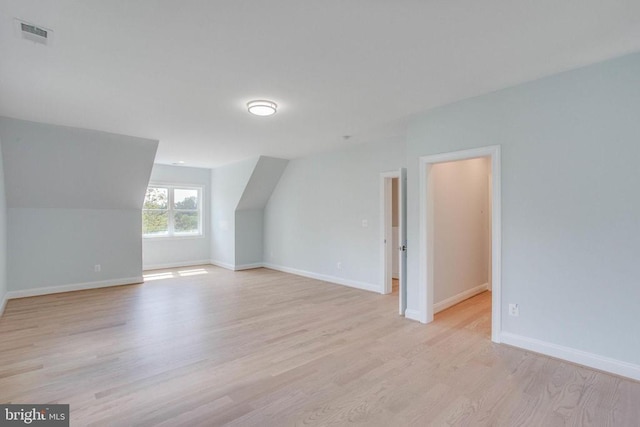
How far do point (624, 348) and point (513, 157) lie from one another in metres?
1.83

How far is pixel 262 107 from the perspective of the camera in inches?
135

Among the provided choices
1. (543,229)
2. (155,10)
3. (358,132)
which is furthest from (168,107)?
(543,229)

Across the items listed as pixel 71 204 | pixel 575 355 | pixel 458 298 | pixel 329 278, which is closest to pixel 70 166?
pixel 71 204

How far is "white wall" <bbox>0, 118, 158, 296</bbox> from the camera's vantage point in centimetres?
451

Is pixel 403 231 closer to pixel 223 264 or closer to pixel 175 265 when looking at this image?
pixel 223 264

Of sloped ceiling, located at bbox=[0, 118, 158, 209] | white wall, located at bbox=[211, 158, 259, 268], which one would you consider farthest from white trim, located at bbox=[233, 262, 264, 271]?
sloped ceiling, located at bbox=[0, 118, 158, 209]

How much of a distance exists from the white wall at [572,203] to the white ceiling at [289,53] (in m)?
0.24

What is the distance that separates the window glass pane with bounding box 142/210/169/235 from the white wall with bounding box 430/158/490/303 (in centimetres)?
650

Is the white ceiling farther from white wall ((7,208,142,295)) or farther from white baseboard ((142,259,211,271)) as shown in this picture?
white baseboard ((142,259,211,271))

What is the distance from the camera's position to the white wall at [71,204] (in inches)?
178

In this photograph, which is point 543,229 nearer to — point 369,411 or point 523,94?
point 523,94

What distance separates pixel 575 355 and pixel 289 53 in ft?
11.7

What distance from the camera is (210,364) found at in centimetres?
274

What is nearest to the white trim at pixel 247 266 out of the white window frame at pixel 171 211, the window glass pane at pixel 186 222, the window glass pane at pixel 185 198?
the white window frame at pixel 171 211
